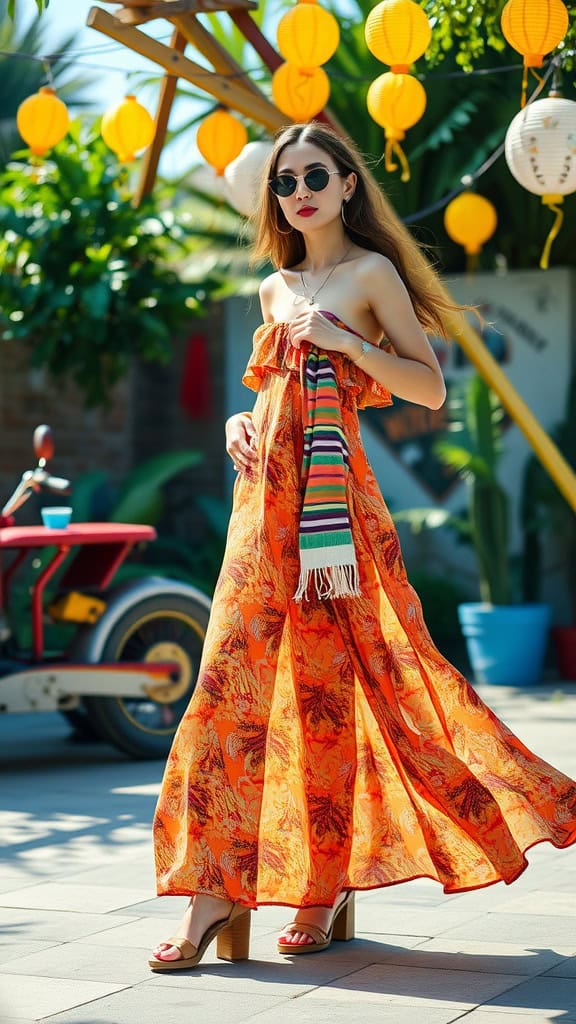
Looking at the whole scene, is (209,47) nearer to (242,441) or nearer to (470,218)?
(470,218)

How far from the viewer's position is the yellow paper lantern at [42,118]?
7.35 metres

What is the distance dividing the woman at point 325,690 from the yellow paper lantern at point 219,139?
4.33 meters

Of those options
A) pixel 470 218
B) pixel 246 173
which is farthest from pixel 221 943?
pixel 470 218

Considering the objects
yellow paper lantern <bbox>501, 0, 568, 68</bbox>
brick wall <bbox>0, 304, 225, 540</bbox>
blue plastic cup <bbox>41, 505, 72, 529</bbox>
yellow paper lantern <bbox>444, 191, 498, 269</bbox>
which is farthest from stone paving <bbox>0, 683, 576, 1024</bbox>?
brick wall <bbox>0, 304, 225, 540</bbox>

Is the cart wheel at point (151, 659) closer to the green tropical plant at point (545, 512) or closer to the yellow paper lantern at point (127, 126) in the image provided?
the yellow paper lantern at point (127, 126)

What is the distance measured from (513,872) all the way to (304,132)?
1.73 m

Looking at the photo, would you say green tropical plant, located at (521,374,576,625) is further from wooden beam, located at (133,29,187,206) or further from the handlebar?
the handlebar

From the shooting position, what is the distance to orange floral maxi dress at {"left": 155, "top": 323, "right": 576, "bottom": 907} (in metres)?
3.36

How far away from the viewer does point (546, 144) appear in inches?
261

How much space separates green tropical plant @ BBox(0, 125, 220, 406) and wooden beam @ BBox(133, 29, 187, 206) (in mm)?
278

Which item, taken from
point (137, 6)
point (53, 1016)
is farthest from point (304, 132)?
point (137, 6)

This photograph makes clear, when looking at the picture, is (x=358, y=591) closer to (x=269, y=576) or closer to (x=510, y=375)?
(x=269, y=576)

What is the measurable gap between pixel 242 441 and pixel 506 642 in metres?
6.51

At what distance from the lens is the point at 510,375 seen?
1102cm
